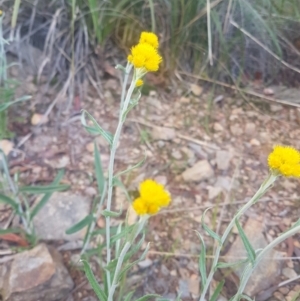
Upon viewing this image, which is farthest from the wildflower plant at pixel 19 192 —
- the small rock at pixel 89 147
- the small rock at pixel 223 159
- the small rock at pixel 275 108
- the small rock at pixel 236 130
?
the small rock at pixel 275 108

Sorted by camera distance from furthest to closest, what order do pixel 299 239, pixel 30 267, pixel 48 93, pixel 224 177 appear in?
pixel 48 93 < pixel 224 177 < pixel 299 239 < pixel 30 267

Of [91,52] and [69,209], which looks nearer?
[69,209]

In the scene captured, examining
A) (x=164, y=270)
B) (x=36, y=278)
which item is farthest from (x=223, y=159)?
(x=36, y=278)

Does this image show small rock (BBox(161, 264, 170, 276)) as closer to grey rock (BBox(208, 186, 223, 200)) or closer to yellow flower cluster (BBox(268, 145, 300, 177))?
grey rock (BBox(208, 186, 223, 200))

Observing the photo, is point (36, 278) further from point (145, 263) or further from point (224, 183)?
point (224, 183)

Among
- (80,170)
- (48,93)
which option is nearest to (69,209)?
(80,170)

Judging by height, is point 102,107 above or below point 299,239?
above

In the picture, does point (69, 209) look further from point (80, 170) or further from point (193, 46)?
point (193, 46)
